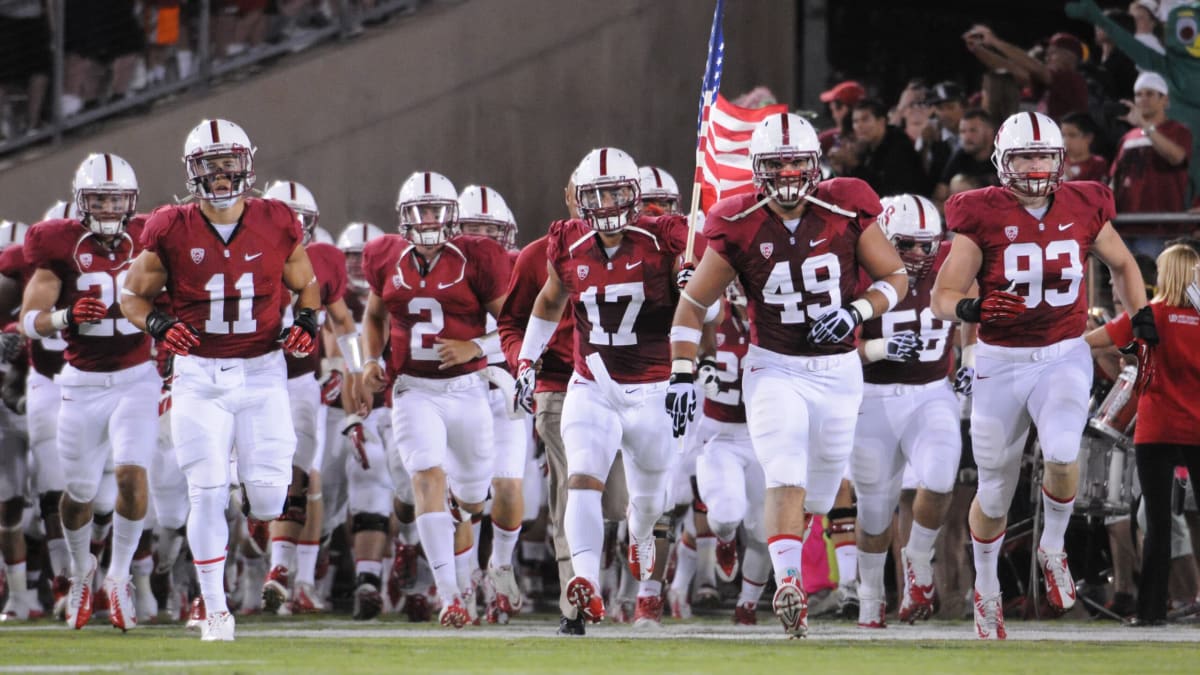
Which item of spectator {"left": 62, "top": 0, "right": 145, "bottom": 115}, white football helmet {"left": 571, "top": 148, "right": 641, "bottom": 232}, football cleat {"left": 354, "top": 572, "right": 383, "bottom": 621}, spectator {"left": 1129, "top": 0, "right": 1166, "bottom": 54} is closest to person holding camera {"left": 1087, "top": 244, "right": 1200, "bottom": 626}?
white football helmet {"left": 571, "top": 148, "right": 641, "bottom": 232}

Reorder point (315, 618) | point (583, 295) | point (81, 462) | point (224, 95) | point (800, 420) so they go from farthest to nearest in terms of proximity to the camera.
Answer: point (224, 95) < point (315, 618) < point (81, 462) < point (583, 295) < point (800, 420)

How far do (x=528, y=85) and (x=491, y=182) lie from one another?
849 mm

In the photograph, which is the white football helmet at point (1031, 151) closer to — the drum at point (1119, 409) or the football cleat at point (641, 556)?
the drum at point (1119, 409)

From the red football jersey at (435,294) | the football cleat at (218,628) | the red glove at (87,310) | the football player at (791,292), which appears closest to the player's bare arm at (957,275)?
the football player at (791,292)

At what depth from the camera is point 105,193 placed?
10555mm

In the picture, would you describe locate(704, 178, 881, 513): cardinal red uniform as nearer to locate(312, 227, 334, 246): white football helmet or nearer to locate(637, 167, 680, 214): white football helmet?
locate(637, 167, 680, 214): white football helmet

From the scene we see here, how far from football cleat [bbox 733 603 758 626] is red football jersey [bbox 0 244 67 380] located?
13.5ft

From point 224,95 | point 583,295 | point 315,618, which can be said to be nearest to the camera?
point 583,295

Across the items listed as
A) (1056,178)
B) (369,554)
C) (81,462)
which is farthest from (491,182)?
(1056,178)

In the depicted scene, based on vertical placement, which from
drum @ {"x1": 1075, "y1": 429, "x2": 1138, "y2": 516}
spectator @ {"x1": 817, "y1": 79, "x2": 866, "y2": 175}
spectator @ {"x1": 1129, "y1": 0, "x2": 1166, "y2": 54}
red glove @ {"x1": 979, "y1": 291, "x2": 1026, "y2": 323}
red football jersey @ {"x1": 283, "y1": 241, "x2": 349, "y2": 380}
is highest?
spectator @ {"x1": 1129, "y1": 0, "x2": 1166, "y2": 54}

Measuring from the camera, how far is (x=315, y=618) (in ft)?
39.6

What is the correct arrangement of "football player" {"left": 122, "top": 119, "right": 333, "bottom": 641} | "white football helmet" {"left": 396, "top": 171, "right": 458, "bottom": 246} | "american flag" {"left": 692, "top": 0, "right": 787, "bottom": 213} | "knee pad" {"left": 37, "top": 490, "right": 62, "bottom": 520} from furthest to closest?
"american flag" {"left": 692, "top": 0, "right": 787, "bottom": 213} < "knee pad" {"left": 37, "top": 490, "right": 62, "bottom": 520} < "white football helmet" {"left": 396, "top": 171, "right": 458, "bottom": 246} < "football player" {"left": 122, "top": 119, "right": 333, "bottom": 641}

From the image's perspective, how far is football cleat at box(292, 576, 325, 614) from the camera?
12.3 metres

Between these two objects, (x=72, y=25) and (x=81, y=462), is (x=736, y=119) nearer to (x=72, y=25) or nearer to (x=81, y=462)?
(x=81, y=462)
